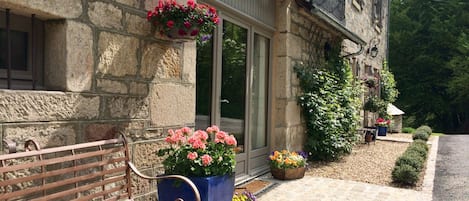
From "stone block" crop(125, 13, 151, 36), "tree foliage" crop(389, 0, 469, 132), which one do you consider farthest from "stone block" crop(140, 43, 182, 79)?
"tree foliage" crop(389, 0, 469, 132)

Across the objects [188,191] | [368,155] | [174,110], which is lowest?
[368,155]

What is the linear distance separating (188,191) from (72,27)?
1325mm

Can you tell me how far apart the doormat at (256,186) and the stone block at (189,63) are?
1540 mm

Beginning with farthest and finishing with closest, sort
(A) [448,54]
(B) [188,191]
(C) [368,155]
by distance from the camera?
(A) [448,54], (C) [368,155], (B) [188,191]

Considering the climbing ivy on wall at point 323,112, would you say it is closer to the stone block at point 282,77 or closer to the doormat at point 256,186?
the stone block at point 282,77

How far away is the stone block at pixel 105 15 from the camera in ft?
8.18

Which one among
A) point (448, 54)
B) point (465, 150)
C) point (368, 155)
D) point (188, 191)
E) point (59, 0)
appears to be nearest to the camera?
point (59, 0)

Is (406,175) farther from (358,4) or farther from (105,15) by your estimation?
(358,4)

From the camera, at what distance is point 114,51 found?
2664 mm

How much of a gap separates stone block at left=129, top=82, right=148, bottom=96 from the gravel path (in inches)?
131

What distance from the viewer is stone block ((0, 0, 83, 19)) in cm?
206

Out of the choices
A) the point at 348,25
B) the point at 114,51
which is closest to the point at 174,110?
the point at 114,51

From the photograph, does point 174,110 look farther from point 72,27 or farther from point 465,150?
point 465,150

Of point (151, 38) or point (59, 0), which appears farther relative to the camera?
point (151, 38)
